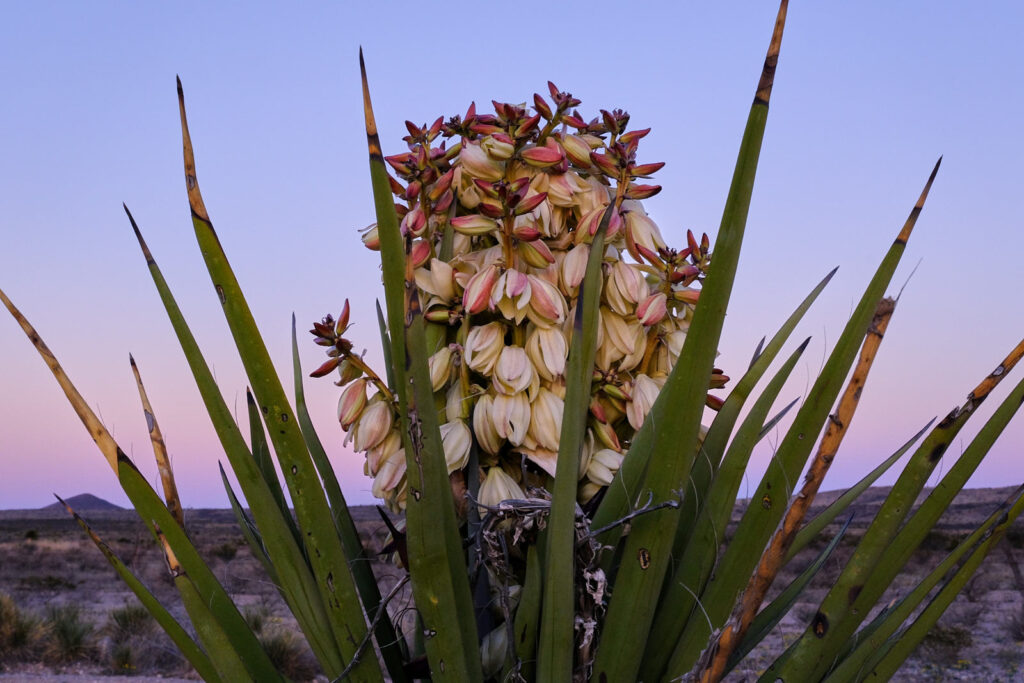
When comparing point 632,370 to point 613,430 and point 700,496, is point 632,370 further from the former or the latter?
point 700,496

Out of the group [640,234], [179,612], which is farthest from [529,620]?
[179,612]

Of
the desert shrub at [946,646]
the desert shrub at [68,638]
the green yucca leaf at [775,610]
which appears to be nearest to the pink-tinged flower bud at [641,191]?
the green yucca leaf at [775,610]

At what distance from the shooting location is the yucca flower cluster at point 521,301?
0.96 m

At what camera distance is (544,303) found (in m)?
0.95

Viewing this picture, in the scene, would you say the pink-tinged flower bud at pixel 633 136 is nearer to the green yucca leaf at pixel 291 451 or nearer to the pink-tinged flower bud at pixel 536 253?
the pink-tinged flower bud at pixel 536 253

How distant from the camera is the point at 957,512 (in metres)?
24.8

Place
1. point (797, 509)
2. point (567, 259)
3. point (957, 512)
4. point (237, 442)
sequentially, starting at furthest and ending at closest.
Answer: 1. point (957, 512)
2. point (567, 259)
3. point (237, 442)
4. point (797, 509)

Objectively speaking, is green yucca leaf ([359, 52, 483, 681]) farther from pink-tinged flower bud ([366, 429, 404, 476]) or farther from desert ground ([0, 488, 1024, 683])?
desert ground ([0, 488, 1024, 683])

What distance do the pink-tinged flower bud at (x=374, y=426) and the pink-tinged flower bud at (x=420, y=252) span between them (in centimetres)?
18

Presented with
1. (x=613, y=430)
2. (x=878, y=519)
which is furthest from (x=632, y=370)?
(x=878, y=519)

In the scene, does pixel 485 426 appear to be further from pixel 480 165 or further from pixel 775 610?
pixel 775 610

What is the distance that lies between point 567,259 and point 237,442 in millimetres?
440

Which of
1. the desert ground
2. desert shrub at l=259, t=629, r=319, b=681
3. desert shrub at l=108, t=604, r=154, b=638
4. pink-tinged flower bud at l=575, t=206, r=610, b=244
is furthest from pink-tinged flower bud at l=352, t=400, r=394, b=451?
desert shrub at l=108, t=604, r=154, b=638

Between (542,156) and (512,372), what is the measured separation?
11.0 inches
